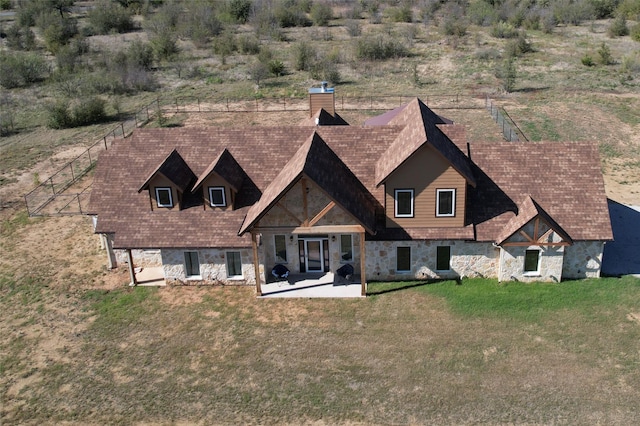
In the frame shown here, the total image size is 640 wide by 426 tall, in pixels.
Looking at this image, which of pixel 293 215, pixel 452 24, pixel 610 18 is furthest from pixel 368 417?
pixel 610 18

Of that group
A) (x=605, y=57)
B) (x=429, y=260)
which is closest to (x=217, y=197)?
(x=429, y=260)

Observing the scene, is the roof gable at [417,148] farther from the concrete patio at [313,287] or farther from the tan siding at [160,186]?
the tan siding at [160,186]

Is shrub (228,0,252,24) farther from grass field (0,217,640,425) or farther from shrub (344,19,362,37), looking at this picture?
grass field (0,217,640,425)

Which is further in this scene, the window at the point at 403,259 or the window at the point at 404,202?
the window at the point at 403,259

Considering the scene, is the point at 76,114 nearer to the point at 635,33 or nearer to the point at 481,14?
the point at 481,14

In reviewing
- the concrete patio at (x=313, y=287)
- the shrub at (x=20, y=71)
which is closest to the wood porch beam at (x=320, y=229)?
the concrete patio at (x=313, y=287)

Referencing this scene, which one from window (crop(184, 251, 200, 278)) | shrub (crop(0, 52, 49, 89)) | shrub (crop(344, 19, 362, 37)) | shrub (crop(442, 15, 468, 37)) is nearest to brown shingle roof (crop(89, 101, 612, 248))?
window (crop(184, 251, 200, 278))

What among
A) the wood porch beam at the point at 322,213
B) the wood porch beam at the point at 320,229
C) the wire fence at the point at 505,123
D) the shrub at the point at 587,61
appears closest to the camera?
the wood porch beam at the point at 322,213
